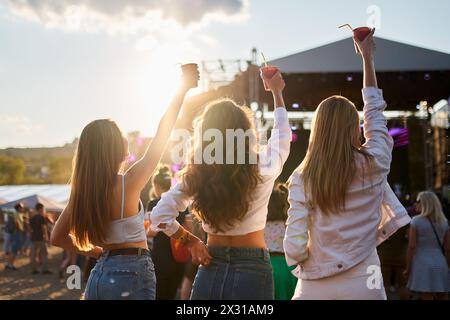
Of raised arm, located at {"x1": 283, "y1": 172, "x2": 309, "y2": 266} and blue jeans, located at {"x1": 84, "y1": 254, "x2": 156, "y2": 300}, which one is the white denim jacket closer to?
raised arm, located at {"x1": 283, "y1": 172, "x2": 309, "y2": 266}

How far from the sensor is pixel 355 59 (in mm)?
11242

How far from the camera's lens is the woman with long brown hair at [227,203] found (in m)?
2.36

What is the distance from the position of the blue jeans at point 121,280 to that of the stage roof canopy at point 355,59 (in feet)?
29.8

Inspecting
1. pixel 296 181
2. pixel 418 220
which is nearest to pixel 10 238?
pixel 418 220

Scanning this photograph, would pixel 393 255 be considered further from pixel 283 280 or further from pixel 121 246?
pixel 121 246

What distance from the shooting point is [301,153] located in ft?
51.2

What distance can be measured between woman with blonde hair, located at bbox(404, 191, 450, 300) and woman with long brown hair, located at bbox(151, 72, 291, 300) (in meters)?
3.80

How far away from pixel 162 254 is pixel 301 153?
36.5ft

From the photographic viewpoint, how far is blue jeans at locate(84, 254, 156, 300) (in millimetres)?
2496

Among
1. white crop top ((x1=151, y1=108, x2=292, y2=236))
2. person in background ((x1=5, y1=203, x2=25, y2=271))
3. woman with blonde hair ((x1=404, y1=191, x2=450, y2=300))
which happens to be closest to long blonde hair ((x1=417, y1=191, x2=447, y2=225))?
woman with blonde hair ((x1=404, y1=191, x2=450, y2=300))

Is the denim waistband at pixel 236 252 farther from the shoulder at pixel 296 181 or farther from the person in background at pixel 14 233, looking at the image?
the person in background at pixel 14 233

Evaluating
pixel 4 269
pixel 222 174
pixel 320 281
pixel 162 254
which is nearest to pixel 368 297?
pixel 320 281

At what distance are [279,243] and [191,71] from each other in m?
2.17

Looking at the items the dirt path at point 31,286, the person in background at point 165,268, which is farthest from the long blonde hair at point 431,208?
the dirt path at point 31,286
